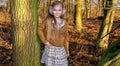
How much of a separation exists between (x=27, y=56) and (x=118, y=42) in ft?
9.48

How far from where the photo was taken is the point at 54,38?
457 cm

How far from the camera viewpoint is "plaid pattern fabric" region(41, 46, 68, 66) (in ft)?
15.0

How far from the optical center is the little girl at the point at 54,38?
4.50 metres

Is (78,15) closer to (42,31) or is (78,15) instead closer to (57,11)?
(42,31)

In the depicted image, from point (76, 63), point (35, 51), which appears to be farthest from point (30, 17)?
point (76, 63)

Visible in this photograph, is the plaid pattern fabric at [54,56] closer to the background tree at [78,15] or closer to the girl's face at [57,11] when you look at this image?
the girl's face at [57,11]

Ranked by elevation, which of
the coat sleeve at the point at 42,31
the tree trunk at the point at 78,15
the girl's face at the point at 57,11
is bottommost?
the tree trunk at the point at 78,15

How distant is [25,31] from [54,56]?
0.70 m

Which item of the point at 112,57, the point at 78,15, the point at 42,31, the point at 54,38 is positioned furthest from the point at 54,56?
the point at 78,15

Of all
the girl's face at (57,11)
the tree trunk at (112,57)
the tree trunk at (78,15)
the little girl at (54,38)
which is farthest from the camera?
the tree trunk at (78,15)

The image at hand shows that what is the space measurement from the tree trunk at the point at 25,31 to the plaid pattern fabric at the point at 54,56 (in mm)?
345

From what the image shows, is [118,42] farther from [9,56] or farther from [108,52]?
[9,56]

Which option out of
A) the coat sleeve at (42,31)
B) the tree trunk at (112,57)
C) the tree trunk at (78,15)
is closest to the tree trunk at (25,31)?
the coat sleeve at (42,31)

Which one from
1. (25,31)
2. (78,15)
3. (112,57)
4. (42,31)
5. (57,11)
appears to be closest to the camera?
(112,57)
